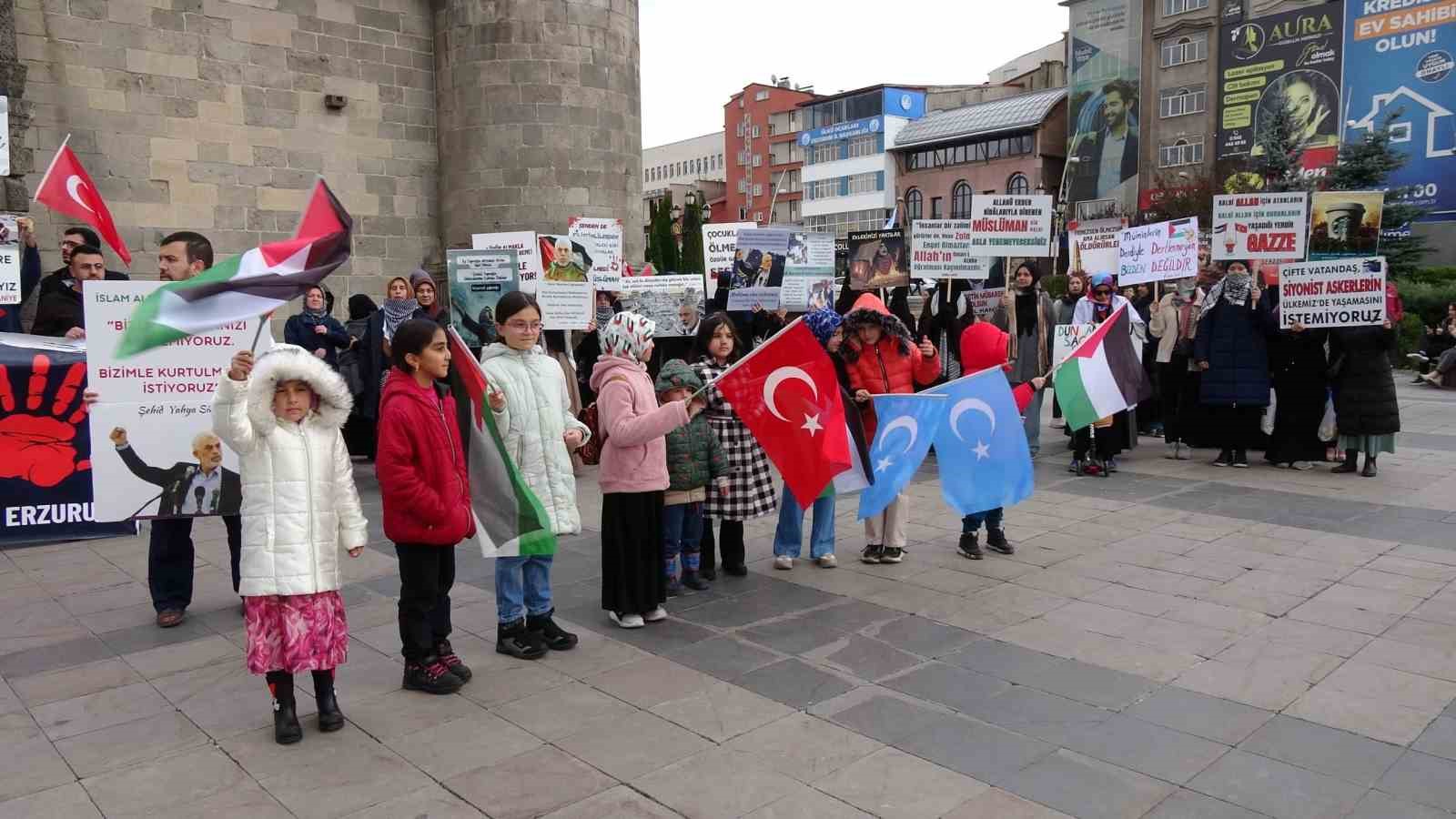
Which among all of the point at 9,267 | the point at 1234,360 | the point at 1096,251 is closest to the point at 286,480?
the point at 9,267

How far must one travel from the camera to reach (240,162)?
13.4 m

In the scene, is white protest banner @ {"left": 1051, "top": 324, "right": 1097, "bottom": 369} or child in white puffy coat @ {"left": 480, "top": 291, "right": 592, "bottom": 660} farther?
white protest banner @ {"left": 1051, "top": 324, "right": 1097, "bottom": 369}

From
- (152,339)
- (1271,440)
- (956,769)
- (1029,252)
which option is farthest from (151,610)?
(1271,440)

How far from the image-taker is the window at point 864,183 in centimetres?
8412

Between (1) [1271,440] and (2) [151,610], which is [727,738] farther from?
(1) [1271,440]

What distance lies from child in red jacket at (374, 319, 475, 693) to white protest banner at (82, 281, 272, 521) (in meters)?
1.40

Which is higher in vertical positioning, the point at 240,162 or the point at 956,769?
the point at 240,162

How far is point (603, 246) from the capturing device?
38.1 ft

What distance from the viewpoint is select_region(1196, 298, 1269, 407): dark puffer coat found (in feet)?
33.9

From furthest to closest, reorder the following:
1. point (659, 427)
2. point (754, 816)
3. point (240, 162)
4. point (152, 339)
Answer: point (240, 162), point (659, 427), point (152, 339), point (754, 816)

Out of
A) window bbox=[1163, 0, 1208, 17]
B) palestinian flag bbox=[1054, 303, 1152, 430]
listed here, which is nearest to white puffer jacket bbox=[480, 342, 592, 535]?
palestinian flag bbox=[1054, 303, 1152, 430]

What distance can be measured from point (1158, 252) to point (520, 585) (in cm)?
944

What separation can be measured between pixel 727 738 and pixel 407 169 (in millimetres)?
13124

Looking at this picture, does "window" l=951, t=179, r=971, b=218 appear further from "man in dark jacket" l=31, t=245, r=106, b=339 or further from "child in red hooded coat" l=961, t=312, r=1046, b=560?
"man in dark jacket" l=31, t=245, r=106, b=339
